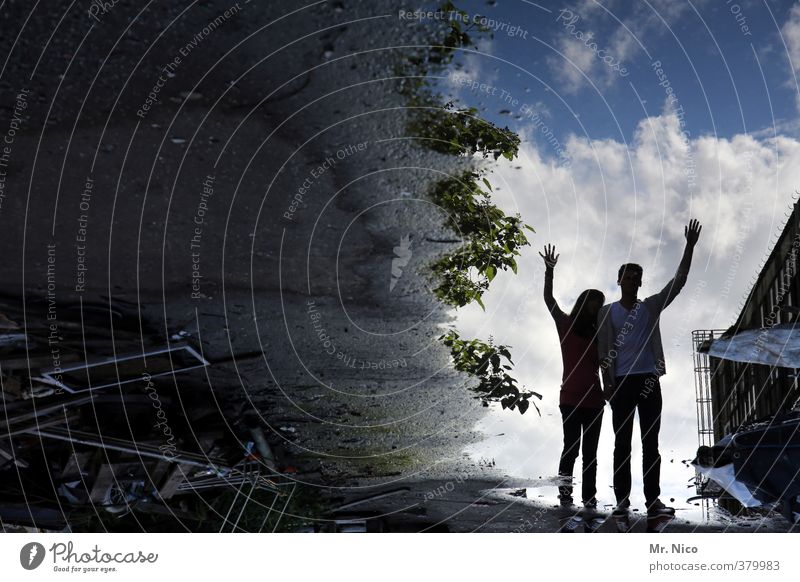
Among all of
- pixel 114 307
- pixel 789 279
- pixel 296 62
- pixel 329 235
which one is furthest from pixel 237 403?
pixel 789 279

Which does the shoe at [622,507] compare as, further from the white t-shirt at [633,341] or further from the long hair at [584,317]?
the long hair at [584,317]

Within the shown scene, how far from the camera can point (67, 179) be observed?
2500 millimetres

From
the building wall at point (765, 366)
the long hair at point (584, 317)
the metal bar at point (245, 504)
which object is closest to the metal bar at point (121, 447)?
the metal bar at point (245, 504)

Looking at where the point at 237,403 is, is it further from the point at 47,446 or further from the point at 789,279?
the point at 789,279

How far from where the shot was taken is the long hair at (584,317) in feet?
7.35

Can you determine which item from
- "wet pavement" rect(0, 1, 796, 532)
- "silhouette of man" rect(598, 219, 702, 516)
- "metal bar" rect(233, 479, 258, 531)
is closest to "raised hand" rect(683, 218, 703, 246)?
"silhouette of man" rect(598, 219, 702, 516)

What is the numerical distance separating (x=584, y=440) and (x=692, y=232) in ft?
2.51

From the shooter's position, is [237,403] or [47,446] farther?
[237,403]

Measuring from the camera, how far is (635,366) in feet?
7.09

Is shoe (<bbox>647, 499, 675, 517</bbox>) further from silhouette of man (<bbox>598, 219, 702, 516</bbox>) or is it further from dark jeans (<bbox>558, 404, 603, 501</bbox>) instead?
dark jeans (<bbox>558, 404, 603, 501</bbox>)

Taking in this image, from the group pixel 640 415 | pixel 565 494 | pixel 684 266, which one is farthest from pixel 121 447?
pixel 684 266

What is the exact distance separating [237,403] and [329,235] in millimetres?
752

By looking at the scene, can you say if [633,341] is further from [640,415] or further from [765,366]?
[765,366]

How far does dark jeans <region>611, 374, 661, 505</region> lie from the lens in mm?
2146
